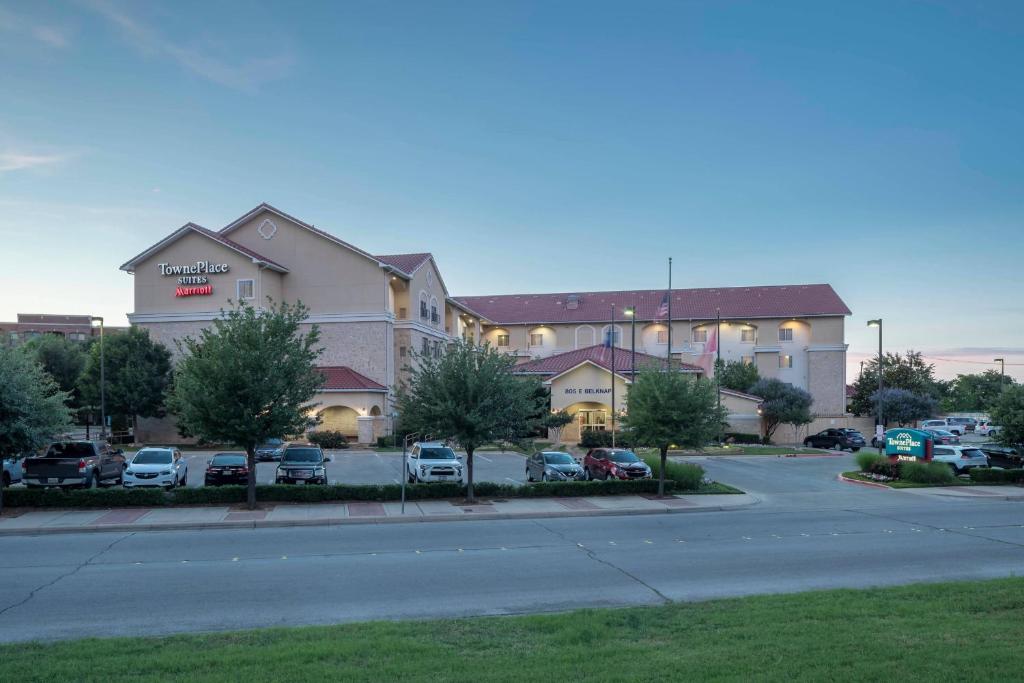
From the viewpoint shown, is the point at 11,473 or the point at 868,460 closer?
the point at 11,473

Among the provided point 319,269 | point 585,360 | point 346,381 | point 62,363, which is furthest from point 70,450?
point 62,363

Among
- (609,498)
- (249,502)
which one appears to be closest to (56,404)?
(249,502)

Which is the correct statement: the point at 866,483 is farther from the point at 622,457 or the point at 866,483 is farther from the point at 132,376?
the point at 132,376

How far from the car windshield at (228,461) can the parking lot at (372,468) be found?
3.15 metres

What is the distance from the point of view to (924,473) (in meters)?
31.2

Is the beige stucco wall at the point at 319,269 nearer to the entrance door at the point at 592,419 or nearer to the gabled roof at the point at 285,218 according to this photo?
the gabled roof at the point at 285,218

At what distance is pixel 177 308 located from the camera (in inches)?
2071

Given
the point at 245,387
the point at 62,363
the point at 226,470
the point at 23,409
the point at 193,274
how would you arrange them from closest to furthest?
the point at 23,409 < the point at 245,387 < the point at 226,470 < the point at 193,274 < the point at 62,363

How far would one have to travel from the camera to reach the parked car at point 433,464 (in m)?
28.2

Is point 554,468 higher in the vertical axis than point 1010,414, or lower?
lower

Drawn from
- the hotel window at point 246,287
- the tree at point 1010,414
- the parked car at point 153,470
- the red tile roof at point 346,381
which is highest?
the hotel window at point 246,287

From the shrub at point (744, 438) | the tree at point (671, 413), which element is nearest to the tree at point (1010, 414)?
the tree at point (671, 413)

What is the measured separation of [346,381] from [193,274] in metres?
12.6

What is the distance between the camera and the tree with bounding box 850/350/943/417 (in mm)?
70688
